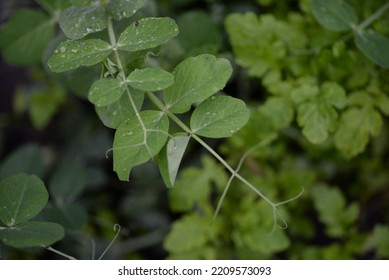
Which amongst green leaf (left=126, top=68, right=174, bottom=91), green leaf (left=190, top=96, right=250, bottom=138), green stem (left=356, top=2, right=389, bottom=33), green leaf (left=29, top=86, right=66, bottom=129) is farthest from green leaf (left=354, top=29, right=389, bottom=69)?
green leaf (left=29, top=86, right=66, bottom=129)

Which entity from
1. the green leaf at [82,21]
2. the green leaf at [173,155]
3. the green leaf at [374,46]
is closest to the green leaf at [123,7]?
the green leaf at [82,21]

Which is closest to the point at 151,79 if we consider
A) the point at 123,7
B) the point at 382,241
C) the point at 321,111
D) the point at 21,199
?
the point at 123,7

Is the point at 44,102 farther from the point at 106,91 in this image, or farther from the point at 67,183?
the point at 106,91

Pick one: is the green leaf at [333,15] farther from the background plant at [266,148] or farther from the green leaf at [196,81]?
the green leaf at [196,81]
